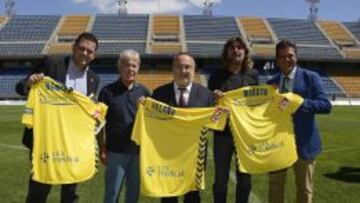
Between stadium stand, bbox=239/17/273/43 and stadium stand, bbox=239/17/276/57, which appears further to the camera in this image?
stadium stand, bbox=239/17/273/43

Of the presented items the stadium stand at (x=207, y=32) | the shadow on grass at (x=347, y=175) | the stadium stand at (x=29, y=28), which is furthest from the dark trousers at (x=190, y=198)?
the stadium stand at (x=29, y=28)

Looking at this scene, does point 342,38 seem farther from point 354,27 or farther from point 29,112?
point 29,112

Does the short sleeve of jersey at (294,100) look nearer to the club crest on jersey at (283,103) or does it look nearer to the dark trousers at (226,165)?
the club crest on jersey at (283,103)

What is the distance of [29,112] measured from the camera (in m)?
6.18

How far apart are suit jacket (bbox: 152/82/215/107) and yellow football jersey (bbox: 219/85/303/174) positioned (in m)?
0.25

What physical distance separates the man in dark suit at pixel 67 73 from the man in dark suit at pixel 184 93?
817mm

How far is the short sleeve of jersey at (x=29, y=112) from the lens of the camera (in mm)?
6133

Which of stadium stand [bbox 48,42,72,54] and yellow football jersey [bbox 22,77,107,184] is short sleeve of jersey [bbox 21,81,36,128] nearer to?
yellow football jersey [bbox 22,77,107,184]

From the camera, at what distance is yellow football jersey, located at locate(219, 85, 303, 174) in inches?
260

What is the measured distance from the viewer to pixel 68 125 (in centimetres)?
633

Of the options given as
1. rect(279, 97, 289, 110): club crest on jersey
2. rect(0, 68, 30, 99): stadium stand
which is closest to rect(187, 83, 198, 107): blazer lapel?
rect(279, 97, 289, 110): club crest on jersey

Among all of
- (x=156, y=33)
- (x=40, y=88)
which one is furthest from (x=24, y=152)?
(x=156, y=33)

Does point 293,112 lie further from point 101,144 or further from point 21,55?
point 21,55

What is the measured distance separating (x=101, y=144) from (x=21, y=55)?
2126 inches
